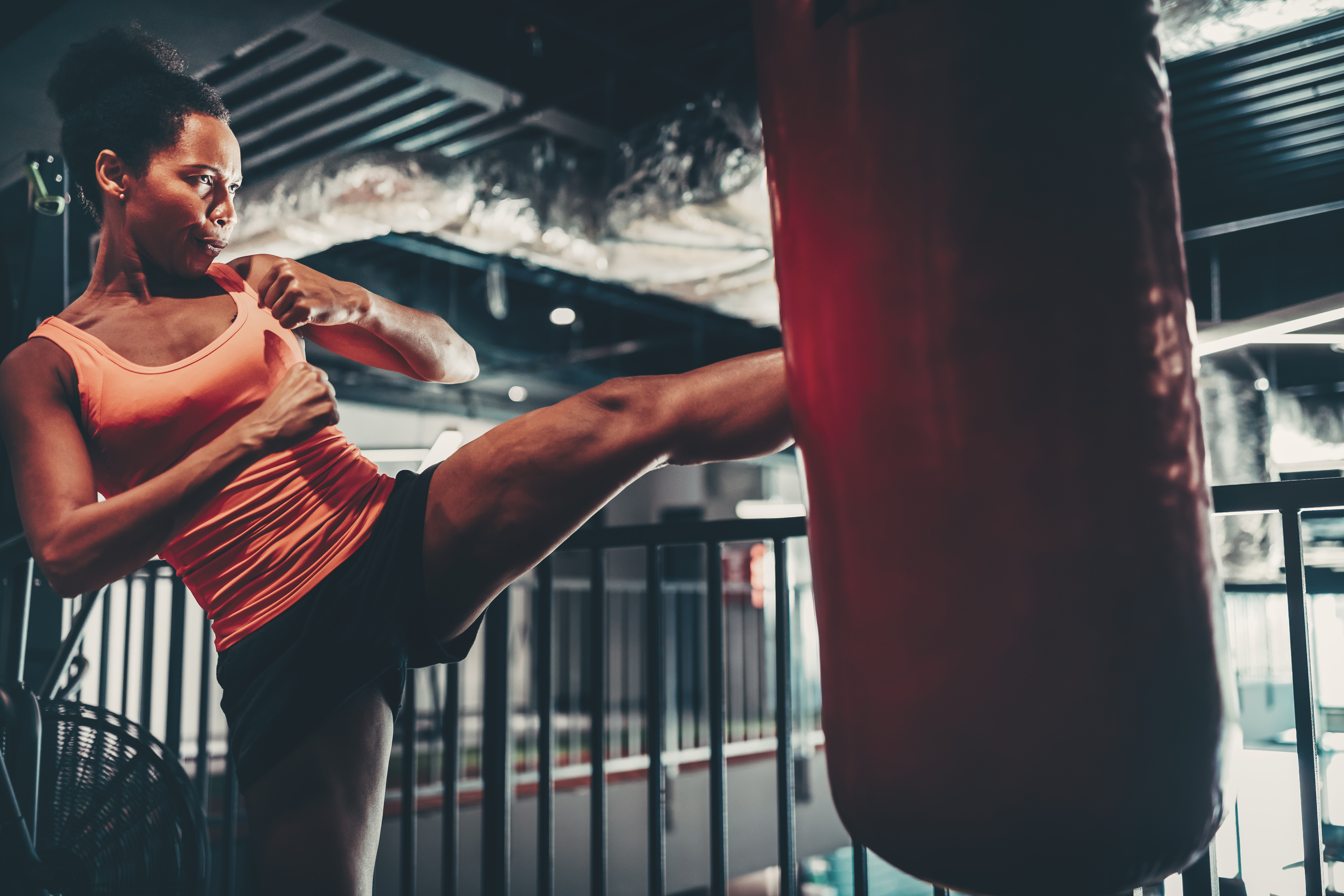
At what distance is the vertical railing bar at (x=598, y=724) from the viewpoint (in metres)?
1.66

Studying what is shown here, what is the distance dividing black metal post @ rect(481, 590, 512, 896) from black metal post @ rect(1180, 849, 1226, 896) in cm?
119

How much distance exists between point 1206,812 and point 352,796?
886 millimetres

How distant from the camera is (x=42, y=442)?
1.06m

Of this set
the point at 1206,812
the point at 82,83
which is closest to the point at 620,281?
the point at 82,83

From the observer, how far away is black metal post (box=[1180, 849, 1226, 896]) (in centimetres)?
111

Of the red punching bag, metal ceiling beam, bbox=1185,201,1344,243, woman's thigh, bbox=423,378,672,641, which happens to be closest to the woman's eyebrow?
woman's thigh, bbox=423,378,672,641

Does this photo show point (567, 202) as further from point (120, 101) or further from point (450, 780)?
point (120, 101)

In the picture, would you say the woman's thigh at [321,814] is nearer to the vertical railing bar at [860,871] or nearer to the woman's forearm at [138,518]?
the woman's forearm at [138,518]

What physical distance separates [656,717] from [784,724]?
0.30 metres

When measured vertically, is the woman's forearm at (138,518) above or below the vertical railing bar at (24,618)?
A: above

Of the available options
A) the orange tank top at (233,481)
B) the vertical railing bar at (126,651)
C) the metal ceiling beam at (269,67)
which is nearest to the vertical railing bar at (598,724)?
the orange tank top at (233,481)

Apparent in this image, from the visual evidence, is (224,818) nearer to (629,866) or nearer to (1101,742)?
(1101,742)

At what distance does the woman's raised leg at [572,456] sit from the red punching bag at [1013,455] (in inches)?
8.4

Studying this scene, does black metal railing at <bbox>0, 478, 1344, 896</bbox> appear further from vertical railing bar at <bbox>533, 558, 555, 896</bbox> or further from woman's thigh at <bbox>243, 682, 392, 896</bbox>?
woman's thigh at <bbox>243, 682, 392, 896</bbox>
